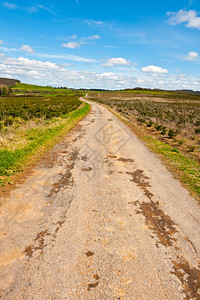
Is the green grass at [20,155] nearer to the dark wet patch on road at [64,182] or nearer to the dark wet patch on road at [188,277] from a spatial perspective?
the dark wet patch on road at [64,182]

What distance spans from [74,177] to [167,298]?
3.88 meters

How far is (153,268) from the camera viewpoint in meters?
2.75

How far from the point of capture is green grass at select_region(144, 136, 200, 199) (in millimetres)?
5842

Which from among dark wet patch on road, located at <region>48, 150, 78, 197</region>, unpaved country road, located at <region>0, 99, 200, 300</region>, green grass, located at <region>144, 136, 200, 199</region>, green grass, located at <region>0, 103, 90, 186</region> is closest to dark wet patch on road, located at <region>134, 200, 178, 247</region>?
unpaved country road, located at <region>0, 99, 200, 300</region>

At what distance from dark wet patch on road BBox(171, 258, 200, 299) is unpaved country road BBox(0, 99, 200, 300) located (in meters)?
0.01

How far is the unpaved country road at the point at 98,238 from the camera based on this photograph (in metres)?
2.43

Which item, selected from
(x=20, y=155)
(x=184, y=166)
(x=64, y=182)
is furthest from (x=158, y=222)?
(x=20, y=155)

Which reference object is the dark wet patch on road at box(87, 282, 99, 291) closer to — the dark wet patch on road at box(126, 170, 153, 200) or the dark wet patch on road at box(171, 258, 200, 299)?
the dark wet patch on road at box(171, 258, 200, 299)

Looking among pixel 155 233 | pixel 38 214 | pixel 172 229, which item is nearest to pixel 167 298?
pixel 155 233

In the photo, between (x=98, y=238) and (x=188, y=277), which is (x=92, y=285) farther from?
(x=188, y=277)

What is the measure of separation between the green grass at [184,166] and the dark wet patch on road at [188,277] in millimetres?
2813

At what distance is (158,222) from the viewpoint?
→ 3.84 meters

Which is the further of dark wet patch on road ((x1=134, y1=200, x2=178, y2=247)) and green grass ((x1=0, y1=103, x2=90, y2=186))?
green grass ((x1=0, y1=103, x2=90, y2=186))

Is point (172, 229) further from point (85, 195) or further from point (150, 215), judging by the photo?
point (85, 195)
